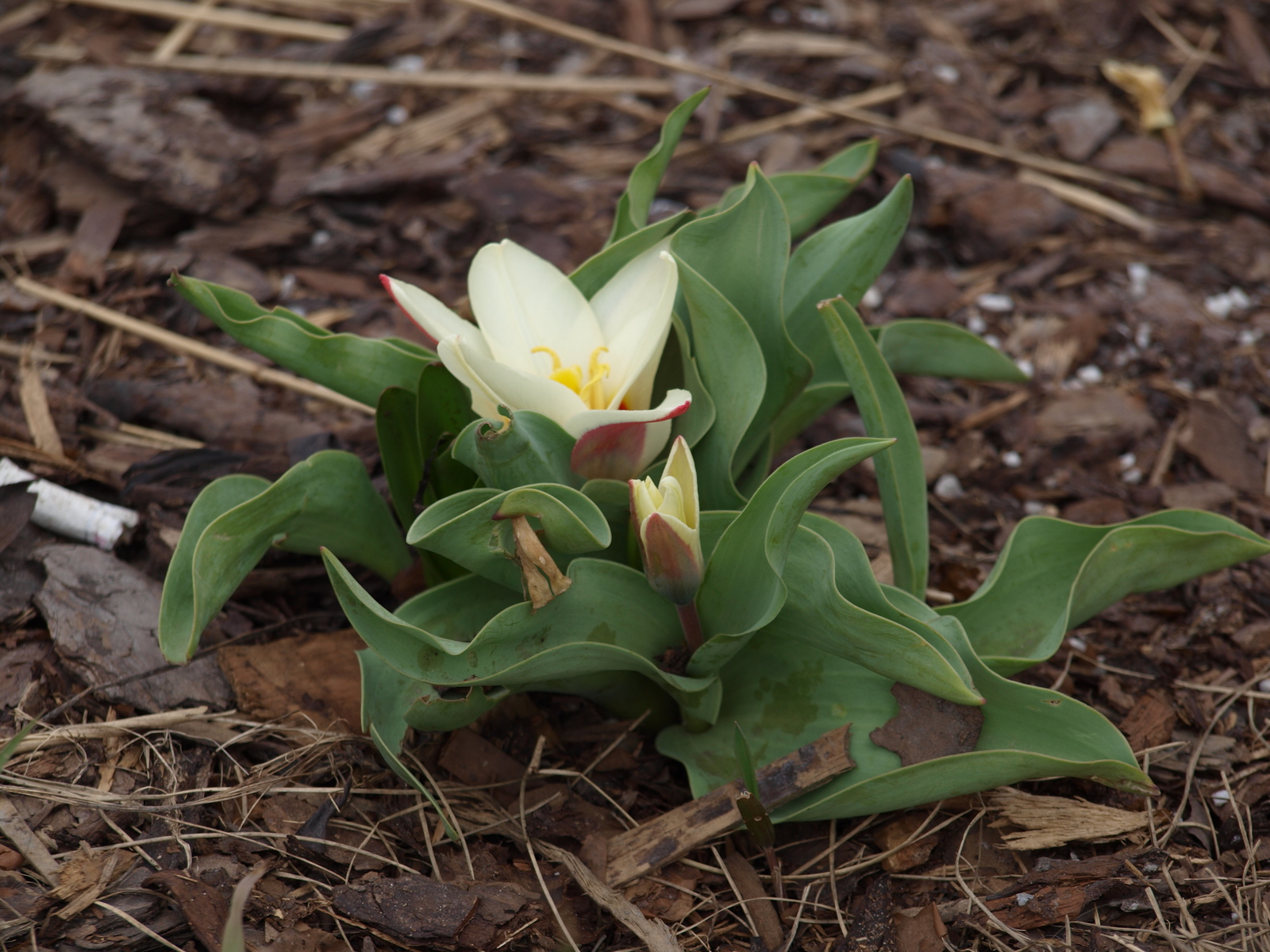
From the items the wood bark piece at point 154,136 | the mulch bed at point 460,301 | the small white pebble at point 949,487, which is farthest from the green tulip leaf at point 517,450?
the wood bark piece at point 154,136

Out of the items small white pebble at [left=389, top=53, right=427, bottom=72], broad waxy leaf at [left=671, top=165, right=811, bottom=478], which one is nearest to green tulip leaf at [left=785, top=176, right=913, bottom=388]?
broad waxy leaf at [left=671, top=165, right=811, bottom=478]

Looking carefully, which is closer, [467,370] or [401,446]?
[467,370]

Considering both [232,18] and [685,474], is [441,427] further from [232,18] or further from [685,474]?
[232,18]

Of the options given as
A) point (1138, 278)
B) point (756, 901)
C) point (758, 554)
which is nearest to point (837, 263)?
point (758, 554)

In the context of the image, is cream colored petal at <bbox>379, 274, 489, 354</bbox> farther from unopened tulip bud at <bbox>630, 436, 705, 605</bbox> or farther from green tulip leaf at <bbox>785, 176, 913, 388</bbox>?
green tulip leaf at <bbox>785, 176, 913, 388</bbox>

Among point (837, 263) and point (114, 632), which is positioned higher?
point (837, 263)

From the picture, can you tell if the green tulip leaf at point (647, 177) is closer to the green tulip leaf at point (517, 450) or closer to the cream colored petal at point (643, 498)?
the green tulip leaf at point (517, 450)
